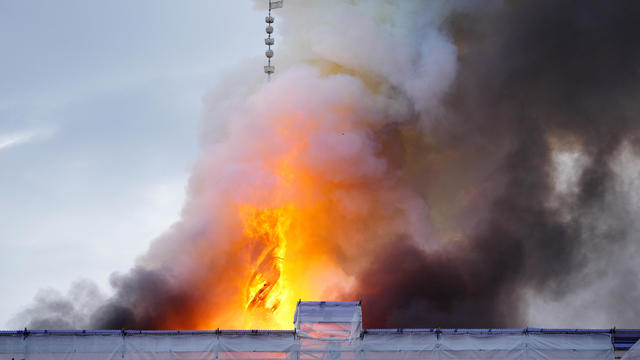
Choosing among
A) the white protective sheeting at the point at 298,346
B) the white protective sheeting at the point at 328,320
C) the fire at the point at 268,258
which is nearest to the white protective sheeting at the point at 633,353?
the white protective sheeting at the point at 298,346

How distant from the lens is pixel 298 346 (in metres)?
54.1

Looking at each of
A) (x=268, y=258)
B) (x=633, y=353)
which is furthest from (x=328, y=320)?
(x=268, y=258)

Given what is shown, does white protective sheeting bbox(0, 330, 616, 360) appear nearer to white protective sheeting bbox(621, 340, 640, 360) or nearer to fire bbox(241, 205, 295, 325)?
white protective sheeting bbox(621, 340, 640, 360)

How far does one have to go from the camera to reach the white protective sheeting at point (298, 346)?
5341 cm

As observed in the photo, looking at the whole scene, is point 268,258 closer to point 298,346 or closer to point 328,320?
point 328,320

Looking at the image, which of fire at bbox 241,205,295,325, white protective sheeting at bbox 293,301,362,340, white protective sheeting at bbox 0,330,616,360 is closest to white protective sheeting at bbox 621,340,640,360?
white protective sheeting at bbox 0,330,616,360

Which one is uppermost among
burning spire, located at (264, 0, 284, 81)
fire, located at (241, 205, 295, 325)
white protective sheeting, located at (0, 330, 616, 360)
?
burning spire, located at (264, 0, 284, 81)

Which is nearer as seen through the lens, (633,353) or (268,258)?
(633,353)

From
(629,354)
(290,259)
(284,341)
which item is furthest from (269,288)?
(629,354)

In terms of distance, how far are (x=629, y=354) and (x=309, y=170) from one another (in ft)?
115

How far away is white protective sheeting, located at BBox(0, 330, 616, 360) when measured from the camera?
175ft

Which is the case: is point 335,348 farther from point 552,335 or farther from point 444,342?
point 552,335

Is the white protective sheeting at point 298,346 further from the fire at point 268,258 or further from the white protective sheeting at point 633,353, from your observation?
the fire at point 268,258

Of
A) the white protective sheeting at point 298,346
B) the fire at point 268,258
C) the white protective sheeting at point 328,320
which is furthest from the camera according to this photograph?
the fire at point 268,258
